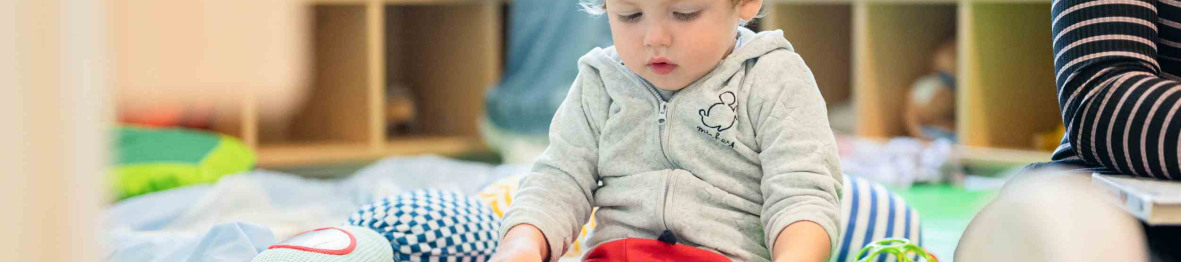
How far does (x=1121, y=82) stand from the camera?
0.77 m

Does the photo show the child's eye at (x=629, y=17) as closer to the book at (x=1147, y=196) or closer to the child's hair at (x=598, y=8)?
the child's hair at (x=598, y=8)

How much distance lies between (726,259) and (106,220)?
66cm

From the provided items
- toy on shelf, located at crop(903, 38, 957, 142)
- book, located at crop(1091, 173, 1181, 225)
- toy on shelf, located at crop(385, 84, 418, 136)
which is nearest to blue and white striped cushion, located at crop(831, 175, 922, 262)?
book, located at crop(1091, 173, 1181, 225)

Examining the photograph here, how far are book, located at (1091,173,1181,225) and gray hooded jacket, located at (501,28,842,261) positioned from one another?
199 mm

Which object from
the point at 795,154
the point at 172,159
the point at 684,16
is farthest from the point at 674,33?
the point at 172,159

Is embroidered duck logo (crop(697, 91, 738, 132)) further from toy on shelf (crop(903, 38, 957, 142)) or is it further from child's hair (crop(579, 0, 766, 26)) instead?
toy on shelf (crop(903, 38, 957, 142))

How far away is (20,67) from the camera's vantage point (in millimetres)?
181

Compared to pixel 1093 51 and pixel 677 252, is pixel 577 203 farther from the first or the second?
pixel 1093 51

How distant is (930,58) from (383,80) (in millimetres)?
1219

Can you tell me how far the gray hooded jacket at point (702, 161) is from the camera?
83 centimetres

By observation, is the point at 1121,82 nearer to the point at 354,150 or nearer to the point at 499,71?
the point at 354,150

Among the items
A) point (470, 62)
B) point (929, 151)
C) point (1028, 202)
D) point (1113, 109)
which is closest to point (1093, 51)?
point (1113, 109)

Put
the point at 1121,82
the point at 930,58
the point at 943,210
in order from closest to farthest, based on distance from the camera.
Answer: the point at 1121,82, the point at 943,210, the point at 930,58

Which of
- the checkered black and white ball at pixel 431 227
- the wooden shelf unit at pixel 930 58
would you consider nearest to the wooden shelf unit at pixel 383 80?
the wooden shelf unit at pixel 930 58
